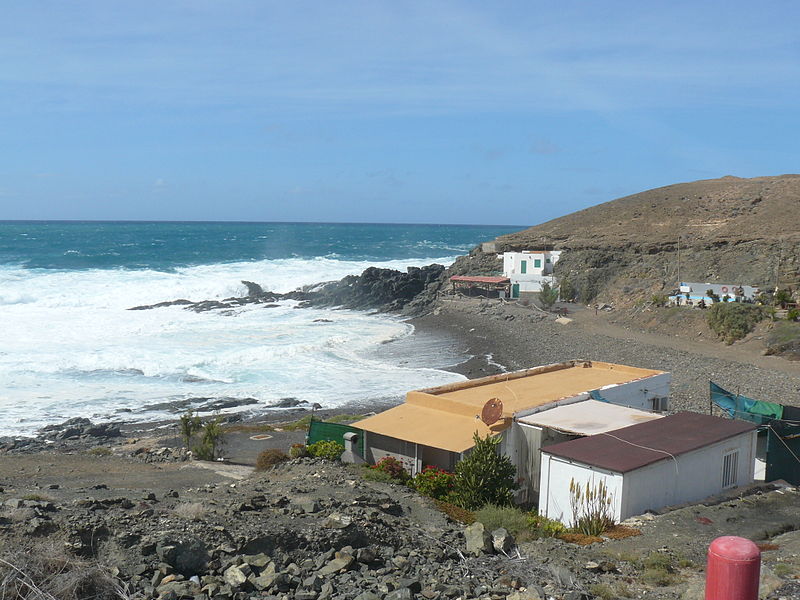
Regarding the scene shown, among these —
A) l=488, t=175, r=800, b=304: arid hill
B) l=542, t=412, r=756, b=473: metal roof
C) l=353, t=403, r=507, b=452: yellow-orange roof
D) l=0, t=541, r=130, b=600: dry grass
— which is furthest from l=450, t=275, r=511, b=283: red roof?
l=0, t=541, r=130, b=600: dry grass

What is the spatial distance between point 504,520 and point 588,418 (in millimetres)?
4753

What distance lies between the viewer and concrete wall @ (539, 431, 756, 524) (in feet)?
40.0

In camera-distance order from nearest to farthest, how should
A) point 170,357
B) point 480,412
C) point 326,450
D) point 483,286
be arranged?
point 480,412 → point 326,450 → point 170,357 → point 483,286

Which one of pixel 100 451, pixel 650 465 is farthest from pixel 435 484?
pixel 100 451

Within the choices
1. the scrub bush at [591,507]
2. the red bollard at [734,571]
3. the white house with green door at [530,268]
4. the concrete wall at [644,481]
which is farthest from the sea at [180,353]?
the red bollard at [734,571]

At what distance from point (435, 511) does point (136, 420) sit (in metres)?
14.7

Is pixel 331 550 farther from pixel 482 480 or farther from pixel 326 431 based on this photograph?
pixel 326 431

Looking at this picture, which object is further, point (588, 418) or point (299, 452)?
point (299, 452)

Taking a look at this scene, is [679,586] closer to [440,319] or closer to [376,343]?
[376,343]

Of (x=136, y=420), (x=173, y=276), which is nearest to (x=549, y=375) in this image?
(x=136, y=420)

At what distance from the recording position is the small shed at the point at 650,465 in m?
12.3

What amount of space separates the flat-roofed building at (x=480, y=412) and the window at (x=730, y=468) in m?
3.46

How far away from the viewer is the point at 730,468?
14.4m

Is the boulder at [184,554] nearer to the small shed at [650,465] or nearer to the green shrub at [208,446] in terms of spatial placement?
the small shed at [650,465]
